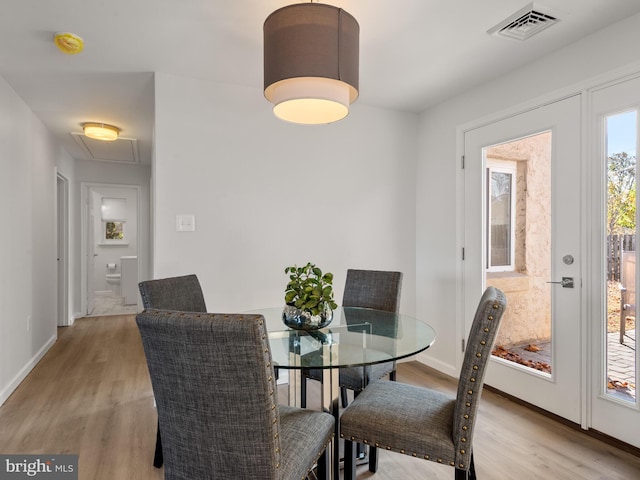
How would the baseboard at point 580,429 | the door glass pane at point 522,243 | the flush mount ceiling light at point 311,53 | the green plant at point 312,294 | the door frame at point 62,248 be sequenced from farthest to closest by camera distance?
the door frame at point 62,248, the door glass pane at point 522,243, the baseboard at point 580,429, the green plant at point 312,294, the flush mount ceiling light at point 311,53

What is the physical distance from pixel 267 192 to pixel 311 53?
1.61 m

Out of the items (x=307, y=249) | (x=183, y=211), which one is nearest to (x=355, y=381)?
(x=307, y=249)

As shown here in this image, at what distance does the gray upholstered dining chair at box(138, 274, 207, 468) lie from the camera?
2.03 meters

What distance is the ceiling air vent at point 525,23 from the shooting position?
6.67 feet

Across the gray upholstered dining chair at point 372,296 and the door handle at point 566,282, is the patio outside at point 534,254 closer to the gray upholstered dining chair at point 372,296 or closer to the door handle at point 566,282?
the door handle at point 566,282

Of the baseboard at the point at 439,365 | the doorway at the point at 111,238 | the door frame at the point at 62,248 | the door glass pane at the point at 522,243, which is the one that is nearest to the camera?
the door glass pane at the point at 522,243

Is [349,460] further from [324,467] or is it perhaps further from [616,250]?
[616,250]

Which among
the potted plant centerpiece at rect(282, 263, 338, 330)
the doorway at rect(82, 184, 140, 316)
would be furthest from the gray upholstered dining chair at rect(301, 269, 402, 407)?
the doorway at rect(82, 184, 140, 316)

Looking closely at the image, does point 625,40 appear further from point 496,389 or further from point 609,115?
point 496,389

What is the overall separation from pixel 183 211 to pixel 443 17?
2101 mm

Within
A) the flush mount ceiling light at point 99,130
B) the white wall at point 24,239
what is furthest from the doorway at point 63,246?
the flush mount ceiling light at point 99,130

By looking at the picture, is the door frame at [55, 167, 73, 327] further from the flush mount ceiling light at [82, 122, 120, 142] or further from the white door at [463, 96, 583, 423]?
the white door at [463, 96, 583, 423]

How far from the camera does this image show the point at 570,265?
2.43 m

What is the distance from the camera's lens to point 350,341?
71.3 inches
